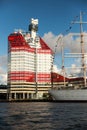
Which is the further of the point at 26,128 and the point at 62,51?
the point at 62,51

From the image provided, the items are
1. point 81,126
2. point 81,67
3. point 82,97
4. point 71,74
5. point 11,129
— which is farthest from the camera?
point 71,74

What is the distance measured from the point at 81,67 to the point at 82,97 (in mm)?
20275

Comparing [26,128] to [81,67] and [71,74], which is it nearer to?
[81,67]

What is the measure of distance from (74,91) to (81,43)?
94.0 ft

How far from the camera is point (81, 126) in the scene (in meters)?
44.7

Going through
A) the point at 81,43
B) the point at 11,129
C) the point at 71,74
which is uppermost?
the point at 81,43

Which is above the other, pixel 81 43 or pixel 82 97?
pixel 81 43

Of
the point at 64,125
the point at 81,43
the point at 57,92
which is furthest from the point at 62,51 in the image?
the point at 64,125

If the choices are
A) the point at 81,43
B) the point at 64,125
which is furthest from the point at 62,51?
the point at 64,125

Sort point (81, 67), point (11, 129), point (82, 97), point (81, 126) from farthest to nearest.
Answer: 1. point (81, 67)
2. point (82, 97)
3. point (81, 126)
4. point (11, 129)

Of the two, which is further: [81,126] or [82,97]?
[82,97]

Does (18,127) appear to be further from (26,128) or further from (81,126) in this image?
(81,126)

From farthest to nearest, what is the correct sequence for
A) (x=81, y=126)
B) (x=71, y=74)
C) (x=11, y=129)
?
(x=71, y=74), (x=81, y=126), (x=11, y=129)

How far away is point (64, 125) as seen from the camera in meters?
45.7
